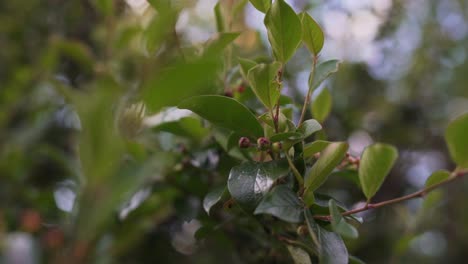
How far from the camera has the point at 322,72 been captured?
600mm

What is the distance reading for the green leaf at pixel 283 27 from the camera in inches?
20.8

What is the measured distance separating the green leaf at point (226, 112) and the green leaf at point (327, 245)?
0.41 feet

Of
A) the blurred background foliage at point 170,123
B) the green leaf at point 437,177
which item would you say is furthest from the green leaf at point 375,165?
the blurred background foliage at point 170,123

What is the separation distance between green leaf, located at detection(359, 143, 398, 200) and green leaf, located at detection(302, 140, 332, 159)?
6cm

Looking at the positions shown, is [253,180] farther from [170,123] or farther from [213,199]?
[170,123]

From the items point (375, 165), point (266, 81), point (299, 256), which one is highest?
point (266, 81)

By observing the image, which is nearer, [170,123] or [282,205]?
[282,205]

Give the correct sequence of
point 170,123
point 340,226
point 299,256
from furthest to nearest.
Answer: point 170,123 → point 299,256 → point 340,226

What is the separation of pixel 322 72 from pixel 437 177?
0.20 meters

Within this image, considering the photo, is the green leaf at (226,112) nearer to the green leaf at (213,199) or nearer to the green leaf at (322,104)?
the green leaf at (213,199)

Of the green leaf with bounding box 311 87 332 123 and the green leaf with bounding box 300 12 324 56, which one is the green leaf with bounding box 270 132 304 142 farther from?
the green leaf with bounding box 311 87 332 123

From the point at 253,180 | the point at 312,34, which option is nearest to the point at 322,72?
the point at 312,34

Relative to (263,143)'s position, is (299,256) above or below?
below

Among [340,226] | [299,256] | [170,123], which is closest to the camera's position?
[340,226]
